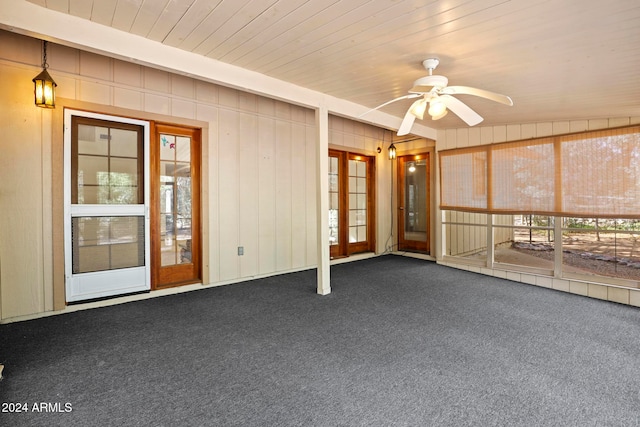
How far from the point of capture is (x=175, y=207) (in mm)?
4133

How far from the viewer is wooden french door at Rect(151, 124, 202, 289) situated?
3924 mm

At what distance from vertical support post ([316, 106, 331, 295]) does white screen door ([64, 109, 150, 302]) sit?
2052 millimetres

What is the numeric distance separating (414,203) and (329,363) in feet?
16.5

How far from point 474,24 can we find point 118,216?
12.8 feet

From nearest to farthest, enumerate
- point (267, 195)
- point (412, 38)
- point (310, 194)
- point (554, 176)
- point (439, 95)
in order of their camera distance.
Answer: point (412, 38) < point (439, 95) < point (554, 176) < point (267, 195) < point (310, 194)

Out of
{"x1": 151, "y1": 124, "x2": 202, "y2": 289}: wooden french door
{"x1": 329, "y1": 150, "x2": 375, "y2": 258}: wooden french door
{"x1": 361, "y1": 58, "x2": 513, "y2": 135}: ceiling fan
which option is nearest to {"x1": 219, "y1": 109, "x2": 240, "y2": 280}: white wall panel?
{"x1": 151, "y1": 124, "x2": 202, "y2": 289}: wooden french door

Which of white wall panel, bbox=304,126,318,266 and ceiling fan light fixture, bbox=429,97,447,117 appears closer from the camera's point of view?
ceiling fan light fixture, bbox=429,97,447,117

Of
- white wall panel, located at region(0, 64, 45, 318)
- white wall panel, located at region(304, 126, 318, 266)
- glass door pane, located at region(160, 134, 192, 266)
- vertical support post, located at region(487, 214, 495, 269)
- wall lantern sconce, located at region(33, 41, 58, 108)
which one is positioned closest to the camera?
wall lantern sconce, located at region(33, 41, 58, 108)

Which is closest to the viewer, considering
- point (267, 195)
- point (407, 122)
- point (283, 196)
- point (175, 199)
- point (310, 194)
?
point (407, 122)

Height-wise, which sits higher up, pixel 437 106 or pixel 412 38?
pixel 412 38

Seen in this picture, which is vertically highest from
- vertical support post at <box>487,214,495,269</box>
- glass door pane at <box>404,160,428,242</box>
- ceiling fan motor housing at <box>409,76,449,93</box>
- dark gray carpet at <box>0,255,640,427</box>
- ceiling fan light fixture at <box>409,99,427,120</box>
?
ceiling fan motor housing at <box>409,76,449,93</box>

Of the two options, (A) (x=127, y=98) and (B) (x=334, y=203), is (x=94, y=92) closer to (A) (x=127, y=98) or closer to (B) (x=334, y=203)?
(A) (x=127, y=98)

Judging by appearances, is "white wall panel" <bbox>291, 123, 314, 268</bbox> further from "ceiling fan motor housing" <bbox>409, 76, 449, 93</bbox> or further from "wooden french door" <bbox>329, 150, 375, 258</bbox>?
"ceiling fan motor housing" <bbox>409, 76, 449, 93</bbox>

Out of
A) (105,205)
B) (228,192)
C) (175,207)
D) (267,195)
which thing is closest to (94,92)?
(105,205)
